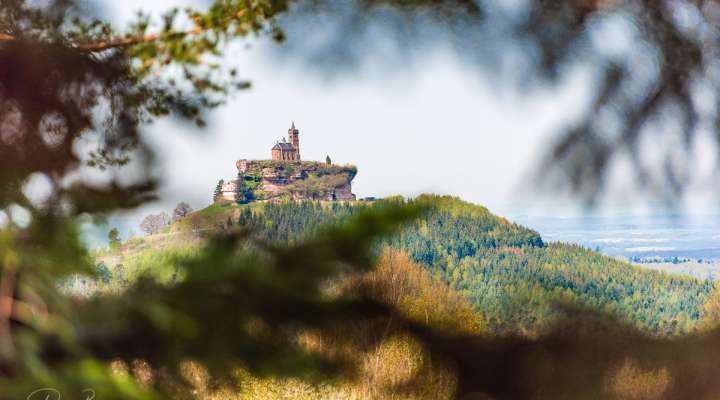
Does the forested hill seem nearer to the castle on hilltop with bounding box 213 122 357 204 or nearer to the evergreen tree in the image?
the castle on hilltop with bounding box 213 122 357 204

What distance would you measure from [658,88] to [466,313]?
0.72m

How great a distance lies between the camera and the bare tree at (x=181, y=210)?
4.75 feet

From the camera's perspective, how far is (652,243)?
1.82 metres

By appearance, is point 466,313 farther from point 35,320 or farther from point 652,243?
point 35,320

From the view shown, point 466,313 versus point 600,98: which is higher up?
point 600,98

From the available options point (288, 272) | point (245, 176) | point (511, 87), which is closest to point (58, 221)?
point (245, 176)

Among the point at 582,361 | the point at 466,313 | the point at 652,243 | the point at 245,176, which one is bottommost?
the point at 582,361

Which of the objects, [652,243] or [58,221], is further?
[652,243]

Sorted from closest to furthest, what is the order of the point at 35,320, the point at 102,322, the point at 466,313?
the point at 35,320, the point at 102,322, the point at 466,313

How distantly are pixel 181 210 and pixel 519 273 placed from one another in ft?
2.60

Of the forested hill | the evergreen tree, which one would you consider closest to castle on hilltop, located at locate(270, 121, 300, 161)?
the forested hill

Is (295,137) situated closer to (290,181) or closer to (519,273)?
(290,181)

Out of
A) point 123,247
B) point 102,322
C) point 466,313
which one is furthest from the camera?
point 466,313

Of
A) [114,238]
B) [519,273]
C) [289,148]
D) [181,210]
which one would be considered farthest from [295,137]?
[519,273]
